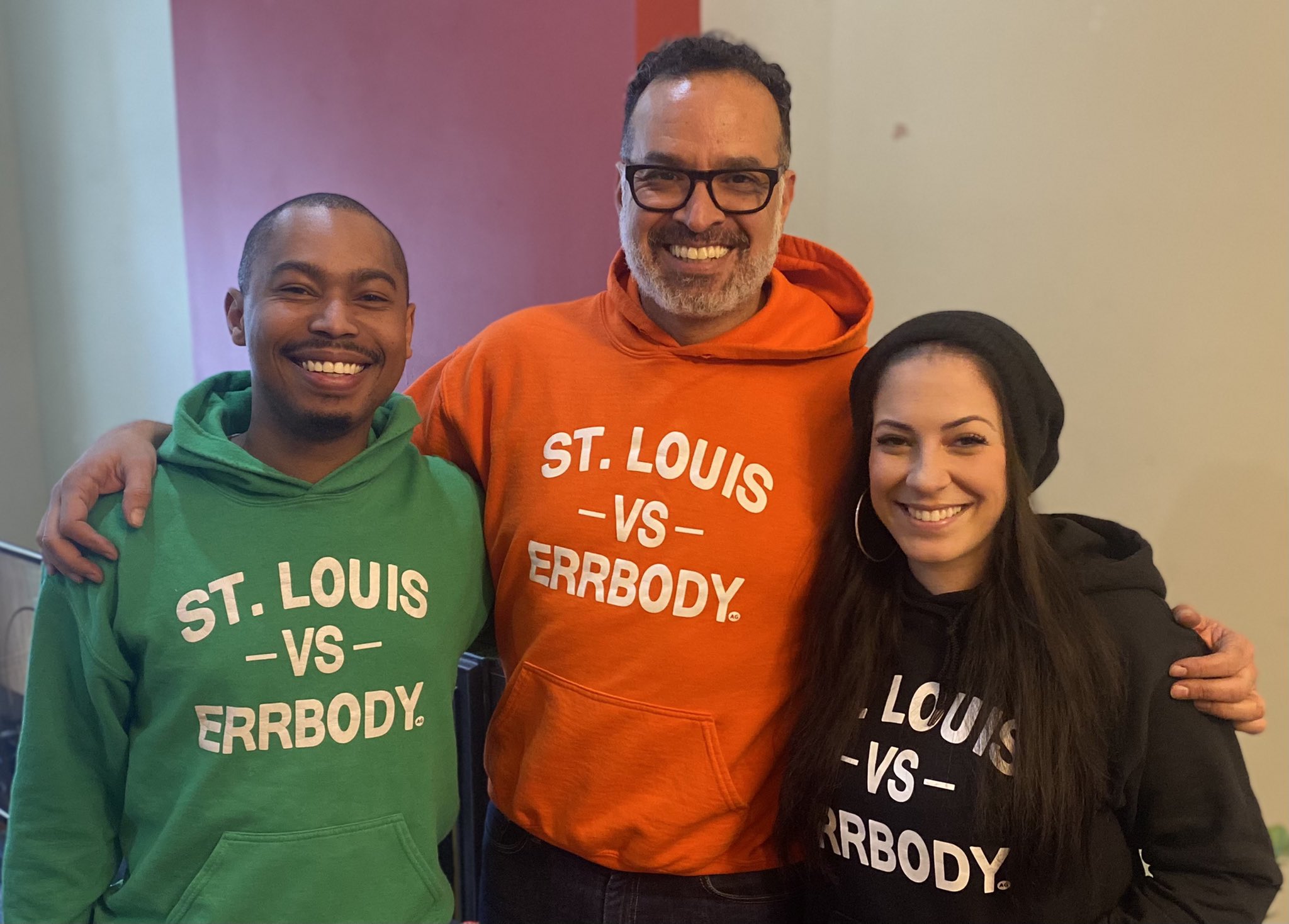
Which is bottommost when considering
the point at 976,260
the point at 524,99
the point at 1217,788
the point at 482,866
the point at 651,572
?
the point at 482,866

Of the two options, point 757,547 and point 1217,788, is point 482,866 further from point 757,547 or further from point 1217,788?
point 1217,788

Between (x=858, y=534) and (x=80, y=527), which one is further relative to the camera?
(x=858, y=534)

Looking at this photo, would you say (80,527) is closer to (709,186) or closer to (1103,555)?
(709,186)

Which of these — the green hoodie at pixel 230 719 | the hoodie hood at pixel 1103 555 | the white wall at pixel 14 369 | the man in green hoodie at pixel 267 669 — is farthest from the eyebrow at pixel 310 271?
the white wall at pixel 14 369

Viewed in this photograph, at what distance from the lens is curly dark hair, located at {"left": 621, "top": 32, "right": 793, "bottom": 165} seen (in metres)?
1.42

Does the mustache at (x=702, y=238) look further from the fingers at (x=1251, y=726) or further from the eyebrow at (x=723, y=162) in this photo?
the fingers at (x=1251, y=726)

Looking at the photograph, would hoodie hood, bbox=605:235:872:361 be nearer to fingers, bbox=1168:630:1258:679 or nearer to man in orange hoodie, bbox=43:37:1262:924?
man in orange hoodie, bbox=43:37:1262:924

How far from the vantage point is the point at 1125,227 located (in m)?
1.83

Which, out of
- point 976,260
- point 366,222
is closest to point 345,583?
point 366,222

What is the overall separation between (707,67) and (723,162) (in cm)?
15

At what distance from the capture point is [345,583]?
1.23 meters

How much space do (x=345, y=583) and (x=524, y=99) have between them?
1.25 meters

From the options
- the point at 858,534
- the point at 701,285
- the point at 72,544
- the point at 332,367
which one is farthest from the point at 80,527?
the point at 858,534

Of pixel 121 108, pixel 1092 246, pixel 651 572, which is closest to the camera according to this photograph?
pixel 651 572
